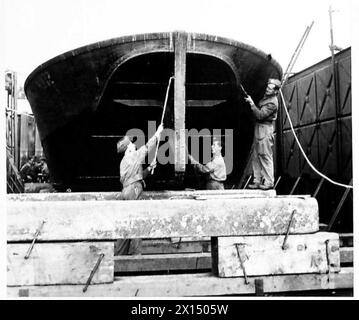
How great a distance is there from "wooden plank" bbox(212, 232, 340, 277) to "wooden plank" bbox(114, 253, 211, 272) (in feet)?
2.50

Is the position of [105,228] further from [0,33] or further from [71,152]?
[71,152]

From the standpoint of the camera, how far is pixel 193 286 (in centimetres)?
257

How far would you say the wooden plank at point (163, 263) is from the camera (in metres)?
3.31

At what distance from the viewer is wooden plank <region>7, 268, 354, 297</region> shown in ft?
8.01

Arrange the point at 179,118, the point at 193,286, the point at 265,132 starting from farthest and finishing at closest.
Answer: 1. the point at 265,132
2. the point at 179,118
3. the point at 193,286

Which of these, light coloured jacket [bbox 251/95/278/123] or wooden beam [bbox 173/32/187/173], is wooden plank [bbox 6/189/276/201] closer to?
wooden beam [bbox 173/32/187/173]

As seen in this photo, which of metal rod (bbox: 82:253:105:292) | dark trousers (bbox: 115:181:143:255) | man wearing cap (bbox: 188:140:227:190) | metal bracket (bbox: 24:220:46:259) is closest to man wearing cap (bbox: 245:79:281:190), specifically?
man wearing cap (bbox: 188:140:227:190)

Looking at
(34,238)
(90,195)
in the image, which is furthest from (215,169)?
(34,238)

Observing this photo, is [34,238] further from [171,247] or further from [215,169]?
[215,169]

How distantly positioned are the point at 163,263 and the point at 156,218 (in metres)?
0.96

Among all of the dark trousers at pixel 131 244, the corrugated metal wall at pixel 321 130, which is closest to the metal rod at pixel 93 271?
the dark trousers at pixel 131 244

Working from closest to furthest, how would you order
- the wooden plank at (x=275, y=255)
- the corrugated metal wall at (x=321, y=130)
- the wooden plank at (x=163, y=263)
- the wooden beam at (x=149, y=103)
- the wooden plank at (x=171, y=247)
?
the wooden plank at (x=275, y=255) < the wooden plank at (x=163, y=263) < the wooden plank at (x=171, y=247) < the wooden beam at (x=149, y=103) < the corrugated metal wall at (x=321, y=130)

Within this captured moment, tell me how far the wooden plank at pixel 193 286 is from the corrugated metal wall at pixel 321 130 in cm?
321

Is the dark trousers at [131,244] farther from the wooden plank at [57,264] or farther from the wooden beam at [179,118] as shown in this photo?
the wooden plank at [57,264]
